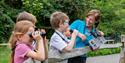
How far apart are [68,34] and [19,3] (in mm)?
19605

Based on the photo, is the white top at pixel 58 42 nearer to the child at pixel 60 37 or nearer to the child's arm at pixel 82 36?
the child at pixel 60 37

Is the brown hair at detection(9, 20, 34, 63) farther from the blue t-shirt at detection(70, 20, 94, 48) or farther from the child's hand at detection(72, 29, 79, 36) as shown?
the blue t-shirt at detection(70, 20, 94, 48)

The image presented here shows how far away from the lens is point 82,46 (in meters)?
6.88

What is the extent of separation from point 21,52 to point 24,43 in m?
0.12

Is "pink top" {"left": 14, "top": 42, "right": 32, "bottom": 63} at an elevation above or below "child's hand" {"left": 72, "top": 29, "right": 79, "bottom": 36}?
above

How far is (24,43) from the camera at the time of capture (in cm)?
541

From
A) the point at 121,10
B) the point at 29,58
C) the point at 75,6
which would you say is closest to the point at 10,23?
the point at 75,6

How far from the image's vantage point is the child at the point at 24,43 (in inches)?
207

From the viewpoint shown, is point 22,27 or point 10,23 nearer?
point 22,27

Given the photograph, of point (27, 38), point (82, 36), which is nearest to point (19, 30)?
point (27, 38)

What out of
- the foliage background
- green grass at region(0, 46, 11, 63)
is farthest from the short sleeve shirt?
the foliage background

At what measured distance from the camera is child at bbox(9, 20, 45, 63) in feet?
17.3

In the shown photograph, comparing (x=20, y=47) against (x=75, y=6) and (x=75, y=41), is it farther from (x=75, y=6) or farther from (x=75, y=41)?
(x=75, y=6)

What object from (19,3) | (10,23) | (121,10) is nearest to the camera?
(10,23)
